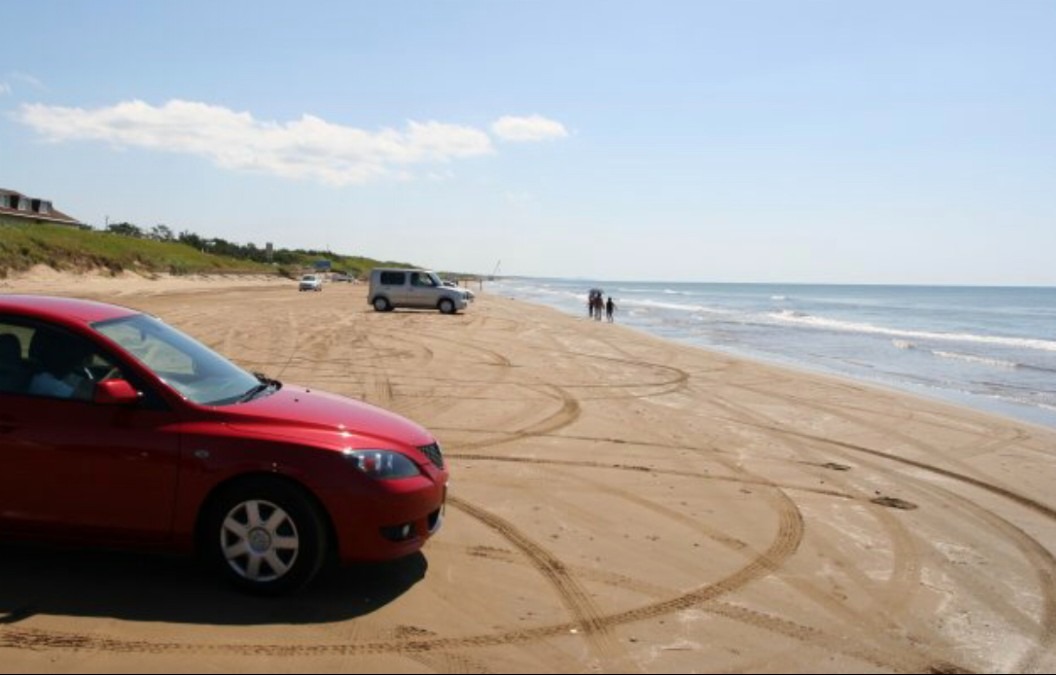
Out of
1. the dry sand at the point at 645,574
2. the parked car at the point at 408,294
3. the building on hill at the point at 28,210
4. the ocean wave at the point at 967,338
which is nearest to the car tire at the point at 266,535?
the dry sand at the point at 645,574

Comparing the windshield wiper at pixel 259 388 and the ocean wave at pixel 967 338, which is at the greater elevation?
the windshield wiper at pixel 259 388

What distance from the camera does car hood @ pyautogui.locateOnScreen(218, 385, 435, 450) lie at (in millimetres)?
4590

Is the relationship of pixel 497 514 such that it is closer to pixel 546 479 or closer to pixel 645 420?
pixel 546 479

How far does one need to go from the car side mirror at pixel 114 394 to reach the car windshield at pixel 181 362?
0.26 metres

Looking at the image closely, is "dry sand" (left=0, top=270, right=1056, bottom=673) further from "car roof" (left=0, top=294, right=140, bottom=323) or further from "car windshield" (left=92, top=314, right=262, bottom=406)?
"car roof" (left=0, top=294, right=140, bottom=323)

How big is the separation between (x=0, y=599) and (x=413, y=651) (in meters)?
2.19

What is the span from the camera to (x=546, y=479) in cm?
734

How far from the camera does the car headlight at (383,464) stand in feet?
14.9

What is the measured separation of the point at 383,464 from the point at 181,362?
1.57 meters

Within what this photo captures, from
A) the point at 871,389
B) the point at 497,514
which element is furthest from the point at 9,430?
the point at 871,389

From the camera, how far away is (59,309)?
4984mm

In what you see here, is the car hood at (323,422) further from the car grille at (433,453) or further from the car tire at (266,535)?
the car tire at (266,535)

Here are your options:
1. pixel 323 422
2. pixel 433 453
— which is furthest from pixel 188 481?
pixel 433 453

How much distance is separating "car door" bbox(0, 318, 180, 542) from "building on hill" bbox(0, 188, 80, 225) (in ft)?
255
